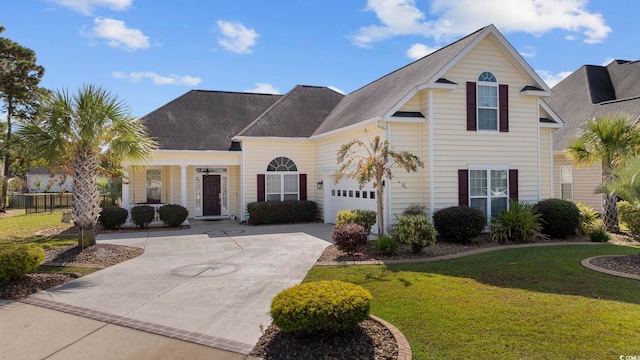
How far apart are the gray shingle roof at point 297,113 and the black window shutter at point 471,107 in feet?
26.4

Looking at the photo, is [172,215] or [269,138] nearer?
[172,215]

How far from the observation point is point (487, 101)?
1462cm

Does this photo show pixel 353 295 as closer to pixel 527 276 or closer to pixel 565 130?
pixel 527 276

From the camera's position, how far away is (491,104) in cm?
1466

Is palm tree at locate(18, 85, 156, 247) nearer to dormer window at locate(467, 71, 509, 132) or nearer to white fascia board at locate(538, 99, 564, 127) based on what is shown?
dormer window at locate(467, 71, 509, 132)

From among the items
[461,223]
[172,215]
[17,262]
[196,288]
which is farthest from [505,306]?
[172,215]

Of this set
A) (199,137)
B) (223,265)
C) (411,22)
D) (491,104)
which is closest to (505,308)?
(223,265)

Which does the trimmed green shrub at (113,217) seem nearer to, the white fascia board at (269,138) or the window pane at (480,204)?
the white fascia board at (269,138)

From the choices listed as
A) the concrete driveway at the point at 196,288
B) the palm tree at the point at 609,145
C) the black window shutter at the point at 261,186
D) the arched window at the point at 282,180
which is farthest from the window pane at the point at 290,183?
the palm tree at the point at 609,145

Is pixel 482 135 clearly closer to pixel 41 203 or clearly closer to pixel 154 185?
pixel 154 185

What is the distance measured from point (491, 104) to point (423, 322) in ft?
36.1

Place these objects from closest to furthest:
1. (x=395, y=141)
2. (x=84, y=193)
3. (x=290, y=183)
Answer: (x=84, y=193) → (x=395, y=141) → (x=290, y=183)

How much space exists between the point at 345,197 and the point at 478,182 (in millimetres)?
5251

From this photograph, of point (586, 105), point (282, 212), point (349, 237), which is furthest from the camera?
point (586, 105)
